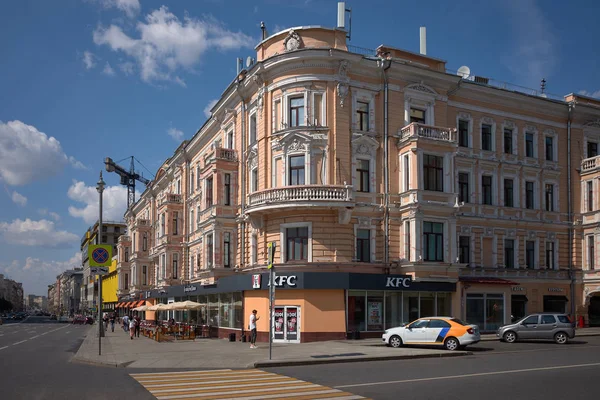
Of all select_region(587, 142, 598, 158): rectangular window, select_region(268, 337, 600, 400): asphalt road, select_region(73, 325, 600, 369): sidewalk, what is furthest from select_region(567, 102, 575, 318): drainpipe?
select_region(73, 325, 600, 369): sidewalk

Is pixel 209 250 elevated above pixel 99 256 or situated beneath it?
elevated above

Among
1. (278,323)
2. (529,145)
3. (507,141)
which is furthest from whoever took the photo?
(529,145)

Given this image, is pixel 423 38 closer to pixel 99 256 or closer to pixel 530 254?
pixel 530 254

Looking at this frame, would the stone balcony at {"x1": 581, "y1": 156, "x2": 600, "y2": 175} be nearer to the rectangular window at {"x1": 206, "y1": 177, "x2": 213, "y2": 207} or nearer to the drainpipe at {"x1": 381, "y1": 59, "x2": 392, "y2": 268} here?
the drainpipe at {"x1": 381, "y1": 59, "x2": 392, "y2": 268}

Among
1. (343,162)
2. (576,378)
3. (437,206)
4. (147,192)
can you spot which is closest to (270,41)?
(343,162)

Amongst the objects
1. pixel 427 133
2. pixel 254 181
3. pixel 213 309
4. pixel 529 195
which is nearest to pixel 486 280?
pixel 529 195

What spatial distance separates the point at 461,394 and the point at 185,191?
42172 millimetres

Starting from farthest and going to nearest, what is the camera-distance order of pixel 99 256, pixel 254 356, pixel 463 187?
pixel 463 187
pixel 99 256
pixel 254 356

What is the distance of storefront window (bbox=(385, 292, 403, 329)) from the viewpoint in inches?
1262

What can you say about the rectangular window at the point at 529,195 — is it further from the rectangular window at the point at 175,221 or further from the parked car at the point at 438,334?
the rectangular window at the point at 175,221

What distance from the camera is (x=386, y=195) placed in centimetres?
3297

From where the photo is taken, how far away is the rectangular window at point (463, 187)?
36.1 meters

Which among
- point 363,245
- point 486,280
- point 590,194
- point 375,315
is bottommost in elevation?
point 375,315

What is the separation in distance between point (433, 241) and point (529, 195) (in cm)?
1009
